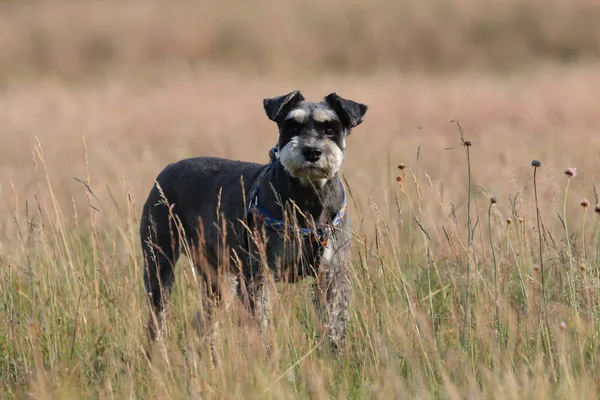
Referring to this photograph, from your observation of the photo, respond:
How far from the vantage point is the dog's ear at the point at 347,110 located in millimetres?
6074

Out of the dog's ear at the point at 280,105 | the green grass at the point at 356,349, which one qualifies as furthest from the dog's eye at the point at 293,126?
the green grass at the point at 356,349

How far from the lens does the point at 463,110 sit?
20.4 meters

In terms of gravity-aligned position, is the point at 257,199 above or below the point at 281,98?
below

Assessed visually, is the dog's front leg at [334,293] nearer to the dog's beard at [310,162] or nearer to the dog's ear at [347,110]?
the dog's beard at [310,162]

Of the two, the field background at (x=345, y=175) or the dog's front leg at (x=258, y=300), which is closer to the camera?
the field background at (x=345, y=175)

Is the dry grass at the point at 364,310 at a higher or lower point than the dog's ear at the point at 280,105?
lower

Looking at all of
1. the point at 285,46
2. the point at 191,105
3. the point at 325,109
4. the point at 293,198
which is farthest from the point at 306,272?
the point at 285,46

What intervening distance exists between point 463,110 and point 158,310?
14790 millimetres

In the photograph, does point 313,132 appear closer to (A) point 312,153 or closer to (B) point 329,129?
(B) point 329,129

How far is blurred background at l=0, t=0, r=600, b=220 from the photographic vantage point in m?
14.6

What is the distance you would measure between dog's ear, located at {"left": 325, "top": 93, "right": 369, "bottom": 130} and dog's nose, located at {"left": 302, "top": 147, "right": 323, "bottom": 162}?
0.56 m

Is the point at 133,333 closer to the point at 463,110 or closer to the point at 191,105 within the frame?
the point at 463,110

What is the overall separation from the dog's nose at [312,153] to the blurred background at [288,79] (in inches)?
113

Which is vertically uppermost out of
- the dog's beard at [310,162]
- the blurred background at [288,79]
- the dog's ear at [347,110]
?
the dog's ear at [347,110]
